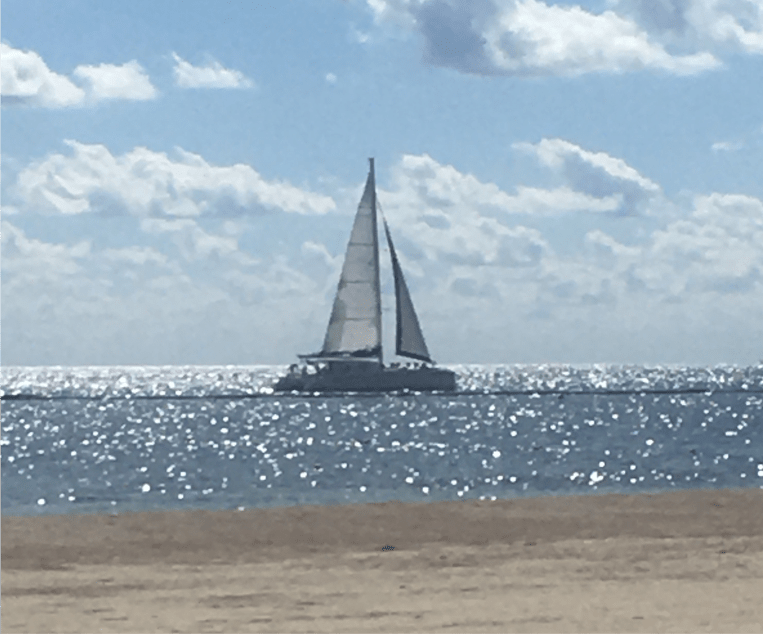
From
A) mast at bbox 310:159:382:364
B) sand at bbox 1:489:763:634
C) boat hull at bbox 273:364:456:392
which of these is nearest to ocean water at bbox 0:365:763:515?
boat hull at bbox 273:364:456:392

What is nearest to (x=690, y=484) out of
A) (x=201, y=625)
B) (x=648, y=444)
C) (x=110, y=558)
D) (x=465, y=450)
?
(x=465, y=450)

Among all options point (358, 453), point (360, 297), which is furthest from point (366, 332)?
point (358, 453)

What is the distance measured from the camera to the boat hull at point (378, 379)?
333 ft

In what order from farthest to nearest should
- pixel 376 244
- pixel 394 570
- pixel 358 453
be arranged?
pixel 376 244
pixel 358 453
pixel 394 570

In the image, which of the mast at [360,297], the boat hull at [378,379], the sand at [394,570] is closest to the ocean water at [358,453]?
the boat hull at [378,379]

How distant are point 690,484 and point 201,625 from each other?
36697 mm

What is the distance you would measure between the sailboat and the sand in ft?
240

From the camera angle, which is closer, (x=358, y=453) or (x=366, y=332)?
(x=358, y=453)

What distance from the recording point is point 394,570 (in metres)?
15.4

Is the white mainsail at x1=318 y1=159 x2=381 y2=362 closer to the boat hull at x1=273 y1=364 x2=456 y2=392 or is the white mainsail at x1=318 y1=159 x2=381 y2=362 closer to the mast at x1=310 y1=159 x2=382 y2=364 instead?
the mast at x1=310 y1=159 x2=382 y2=364

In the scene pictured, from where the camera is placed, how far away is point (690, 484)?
4628 centimetres

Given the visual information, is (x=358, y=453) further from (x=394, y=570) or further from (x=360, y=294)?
(x=394, y=570)

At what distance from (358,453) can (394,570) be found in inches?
1779

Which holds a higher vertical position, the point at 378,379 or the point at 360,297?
the point at 360,297
